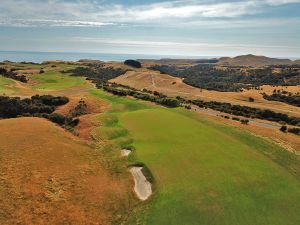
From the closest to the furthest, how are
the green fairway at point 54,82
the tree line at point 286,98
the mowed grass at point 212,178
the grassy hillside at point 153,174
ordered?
the grassy hillside at point 153,174, the mowed grass at point 212,178, the green fairway at point 54,82, the tree line at point 286,98

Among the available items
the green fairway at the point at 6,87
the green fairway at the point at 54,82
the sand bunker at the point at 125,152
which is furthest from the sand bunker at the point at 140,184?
the green fairway at the point at 54,82

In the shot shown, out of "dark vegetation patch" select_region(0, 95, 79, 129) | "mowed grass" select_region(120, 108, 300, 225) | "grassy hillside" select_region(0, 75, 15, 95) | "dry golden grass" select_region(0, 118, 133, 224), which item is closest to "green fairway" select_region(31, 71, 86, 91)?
"grassy hillside" select_region(0, 75, 15, 95)

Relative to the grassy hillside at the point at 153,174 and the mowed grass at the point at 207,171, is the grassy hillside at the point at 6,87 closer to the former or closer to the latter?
the mowed grass at the point at 207,171

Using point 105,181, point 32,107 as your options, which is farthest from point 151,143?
point 32,107

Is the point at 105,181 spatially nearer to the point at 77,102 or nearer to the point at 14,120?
the point at 14,120

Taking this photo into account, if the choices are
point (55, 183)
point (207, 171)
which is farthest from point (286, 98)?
point (55, 183)

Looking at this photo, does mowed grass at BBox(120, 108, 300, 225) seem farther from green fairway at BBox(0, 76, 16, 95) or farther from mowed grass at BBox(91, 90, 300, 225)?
green fairway at BBox(0, 76, 16, 95)

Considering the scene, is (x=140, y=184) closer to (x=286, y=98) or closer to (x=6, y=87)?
(x=6, y=87)
